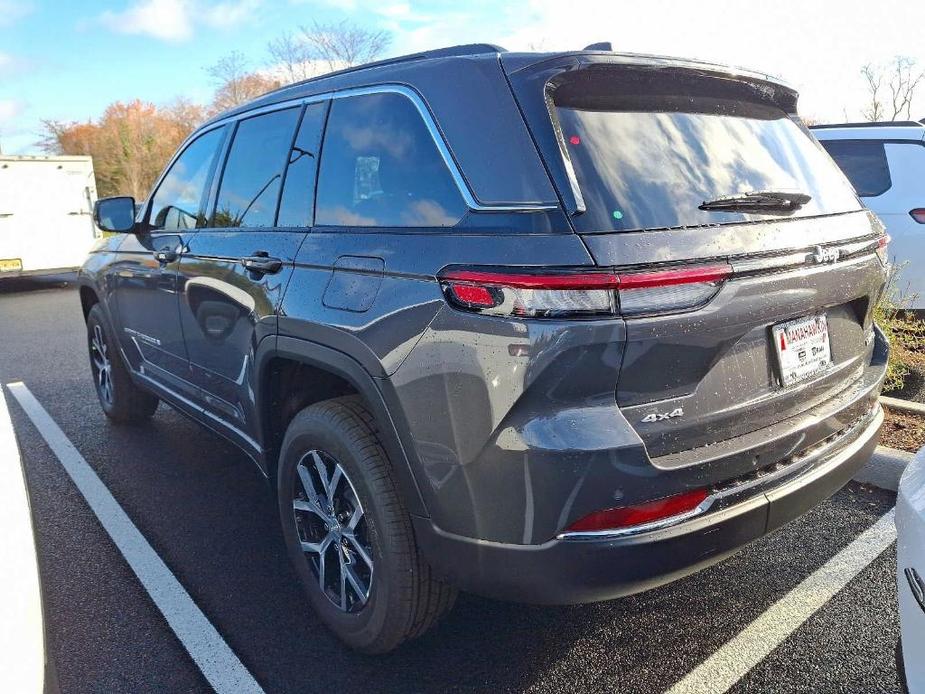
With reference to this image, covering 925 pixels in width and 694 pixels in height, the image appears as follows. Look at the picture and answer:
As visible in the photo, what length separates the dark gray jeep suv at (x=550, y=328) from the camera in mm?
1829

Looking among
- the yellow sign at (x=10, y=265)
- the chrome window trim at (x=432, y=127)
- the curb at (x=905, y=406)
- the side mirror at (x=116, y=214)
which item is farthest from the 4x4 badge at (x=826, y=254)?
the yellow sign at (x=10, y=265)

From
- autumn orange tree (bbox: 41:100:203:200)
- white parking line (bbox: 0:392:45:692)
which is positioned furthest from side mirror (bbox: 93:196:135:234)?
autumn orange tree (bbox: 41:100:203:200)

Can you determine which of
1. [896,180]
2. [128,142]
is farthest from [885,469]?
[128,142]

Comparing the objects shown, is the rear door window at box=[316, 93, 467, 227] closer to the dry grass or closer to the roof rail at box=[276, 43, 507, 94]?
the roof rail at box=[276, 43, 507, 94]

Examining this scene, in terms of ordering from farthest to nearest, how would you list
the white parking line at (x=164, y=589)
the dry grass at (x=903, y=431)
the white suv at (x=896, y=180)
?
the white suv at (x=896, y=180) < the dry grass at (x=903, y=431) < the white parking line at (x=164, y=589)

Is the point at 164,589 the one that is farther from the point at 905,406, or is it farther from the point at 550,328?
the point at 905,406

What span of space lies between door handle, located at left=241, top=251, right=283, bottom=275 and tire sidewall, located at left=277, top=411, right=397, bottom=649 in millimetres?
561

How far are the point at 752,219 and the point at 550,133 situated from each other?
66 centimetres

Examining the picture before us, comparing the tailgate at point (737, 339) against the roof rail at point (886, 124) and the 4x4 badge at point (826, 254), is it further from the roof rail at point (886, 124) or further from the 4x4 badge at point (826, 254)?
the roof rail at point (886, 124)

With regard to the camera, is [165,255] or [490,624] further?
[165,255]

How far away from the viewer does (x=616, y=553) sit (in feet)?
6.15

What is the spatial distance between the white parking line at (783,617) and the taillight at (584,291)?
1297mm

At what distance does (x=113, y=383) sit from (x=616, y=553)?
4.07 metres

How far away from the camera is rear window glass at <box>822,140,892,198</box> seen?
5.89 m
